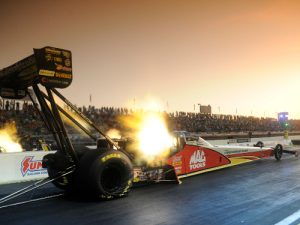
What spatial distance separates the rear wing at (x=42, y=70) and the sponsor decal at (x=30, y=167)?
522cm

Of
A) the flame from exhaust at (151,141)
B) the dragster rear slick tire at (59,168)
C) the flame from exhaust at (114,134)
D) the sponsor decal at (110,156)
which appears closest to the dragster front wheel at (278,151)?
the flame from exhaust at (114,134)

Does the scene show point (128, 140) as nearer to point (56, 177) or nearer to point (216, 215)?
point (56, 177)

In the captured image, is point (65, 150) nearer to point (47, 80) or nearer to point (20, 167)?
point (47, 80)

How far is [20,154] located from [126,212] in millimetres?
7555

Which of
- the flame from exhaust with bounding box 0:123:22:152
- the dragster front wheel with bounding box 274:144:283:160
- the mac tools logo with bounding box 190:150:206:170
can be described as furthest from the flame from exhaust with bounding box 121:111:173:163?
the dragster front wheel with bounding box 274:144:283:160

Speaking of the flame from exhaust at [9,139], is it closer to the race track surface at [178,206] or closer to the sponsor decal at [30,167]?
the sponsor decal at [30,167]

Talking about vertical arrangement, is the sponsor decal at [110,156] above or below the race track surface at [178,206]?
above

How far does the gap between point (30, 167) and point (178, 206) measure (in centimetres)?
780

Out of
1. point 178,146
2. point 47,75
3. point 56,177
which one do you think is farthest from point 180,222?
point 178,146

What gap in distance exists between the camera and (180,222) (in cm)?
585

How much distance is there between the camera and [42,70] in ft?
23.9

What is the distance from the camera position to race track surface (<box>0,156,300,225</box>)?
6016 millimetres

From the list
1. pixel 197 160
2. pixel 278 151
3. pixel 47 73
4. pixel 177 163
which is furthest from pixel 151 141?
pixel 278 151

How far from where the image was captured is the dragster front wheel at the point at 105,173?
24.4ft
